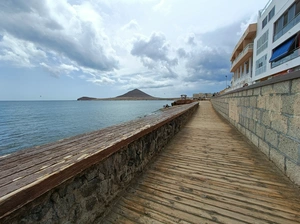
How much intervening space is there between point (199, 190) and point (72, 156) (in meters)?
1.92

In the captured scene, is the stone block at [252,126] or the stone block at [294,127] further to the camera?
the stone block at [252,126]

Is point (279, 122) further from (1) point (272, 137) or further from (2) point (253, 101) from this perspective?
(2) point (253, 101)

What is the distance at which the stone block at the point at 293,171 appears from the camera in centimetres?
224

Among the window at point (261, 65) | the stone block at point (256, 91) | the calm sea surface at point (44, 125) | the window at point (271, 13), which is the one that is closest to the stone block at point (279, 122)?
the stone block at point (256, 91)

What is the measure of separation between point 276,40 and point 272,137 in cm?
1828

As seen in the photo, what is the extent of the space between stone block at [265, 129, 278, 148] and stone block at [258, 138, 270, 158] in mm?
144

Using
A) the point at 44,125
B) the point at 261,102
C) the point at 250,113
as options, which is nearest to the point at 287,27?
the point at 250,113

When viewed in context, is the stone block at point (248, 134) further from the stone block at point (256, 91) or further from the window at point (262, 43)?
the window at point (262, 43)

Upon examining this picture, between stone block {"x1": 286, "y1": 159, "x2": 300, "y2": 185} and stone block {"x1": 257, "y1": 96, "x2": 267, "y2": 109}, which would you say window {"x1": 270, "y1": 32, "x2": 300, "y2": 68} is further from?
stone block {"x1": 286, "y1": 159, "x2": 300, "y2": 185}

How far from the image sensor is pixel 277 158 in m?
2.83

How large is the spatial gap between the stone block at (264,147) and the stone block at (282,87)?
1.24 meters

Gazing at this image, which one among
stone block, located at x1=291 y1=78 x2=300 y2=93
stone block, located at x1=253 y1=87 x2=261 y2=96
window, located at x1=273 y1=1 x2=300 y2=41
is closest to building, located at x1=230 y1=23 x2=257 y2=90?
window, located at x1=273 y1=1 x2=300 y2=41

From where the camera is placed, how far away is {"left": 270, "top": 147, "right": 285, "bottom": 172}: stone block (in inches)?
104

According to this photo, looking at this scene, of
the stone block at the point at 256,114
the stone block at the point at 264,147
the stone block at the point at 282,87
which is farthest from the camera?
the stone block at the point at 256,114
